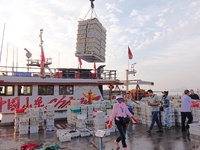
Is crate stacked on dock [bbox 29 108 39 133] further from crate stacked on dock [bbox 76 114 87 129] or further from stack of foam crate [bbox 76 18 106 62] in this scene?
stack of foam crate [bbox 76 18 106 62]

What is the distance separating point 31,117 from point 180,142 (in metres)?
7.84

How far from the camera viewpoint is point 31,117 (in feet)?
37.7

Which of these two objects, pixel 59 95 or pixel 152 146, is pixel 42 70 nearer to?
pixel 59 95

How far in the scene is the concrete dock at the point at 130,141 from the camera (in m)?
7.97

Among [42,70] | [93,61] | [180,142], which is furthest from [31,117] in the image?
[93,61]

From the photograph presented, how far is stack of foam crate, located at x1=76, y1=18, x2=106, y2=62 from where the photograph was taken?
18797mm

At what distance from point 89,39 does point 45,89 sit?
639 centimetres

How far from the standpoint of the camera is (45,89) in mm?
15492

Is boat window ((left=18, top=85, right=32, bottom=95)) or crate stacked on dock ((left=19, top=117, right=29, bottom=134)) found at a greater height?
boat window ((left=18, top=85, right=32, bottom=95))

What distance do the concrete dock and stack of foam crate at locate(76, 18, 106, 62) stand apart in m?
9.69

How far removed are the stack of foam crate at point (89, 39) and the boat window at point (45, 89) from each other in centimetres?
489

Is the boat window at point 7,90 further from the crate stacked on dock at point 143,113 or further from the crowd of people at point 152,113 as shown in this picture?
the crate stacked on dock at point 143,113

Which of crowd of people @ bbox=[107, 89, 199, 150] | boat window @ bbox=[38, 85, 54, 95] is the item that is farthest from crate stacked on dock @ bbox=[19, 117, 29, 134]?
crowd of people @ bbox=[107, 89, 199, 150]

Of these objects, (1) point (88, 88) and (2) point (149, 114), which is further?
(1) point (88, 88)
